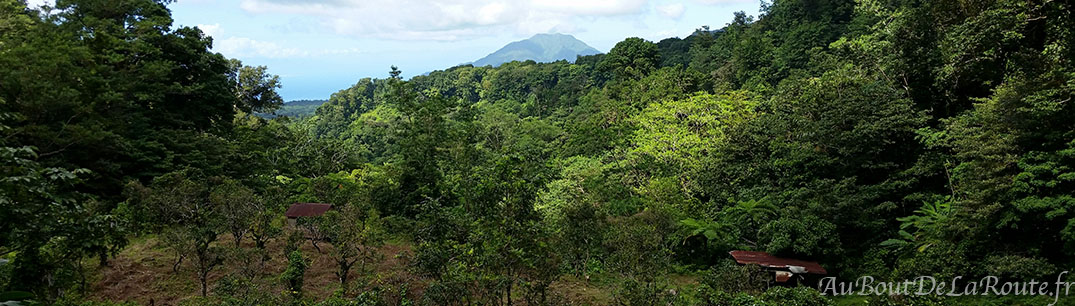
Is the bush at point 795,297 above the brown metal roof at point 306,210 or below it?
below

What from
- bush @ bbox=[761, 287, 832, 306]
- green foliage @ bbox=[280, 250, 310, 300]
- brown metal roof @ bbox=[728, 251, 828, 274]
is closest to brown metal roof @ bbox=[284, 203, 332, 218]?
green foliage @ bbox=[280, 250, 310, 300]

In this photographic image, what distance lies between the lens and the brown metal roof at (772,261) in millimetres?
12209

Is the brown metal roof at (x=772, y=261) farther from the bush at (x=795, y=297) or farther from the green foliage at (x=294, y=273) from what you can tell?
the green foliage at (x=294, y=273)

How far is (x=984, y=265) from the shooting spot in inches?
400

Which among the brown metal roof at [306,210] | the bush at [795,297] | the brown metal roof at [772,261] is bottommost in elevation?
the brown metal roof at [772,261]

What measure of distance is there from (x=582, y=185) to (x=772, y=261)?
936cm

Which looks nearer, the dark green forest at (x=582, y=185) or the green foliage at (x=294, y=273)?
the dark green forest at (x=582, y=185)

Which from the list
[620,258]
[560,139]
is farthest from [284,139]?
[620,258]

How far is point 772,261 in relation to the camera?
41.2 ft

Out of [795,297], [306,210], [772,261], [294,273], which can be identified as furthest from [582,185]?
[795,297]

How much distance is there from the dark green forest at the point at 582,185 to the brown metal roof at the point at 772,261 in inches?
17.6

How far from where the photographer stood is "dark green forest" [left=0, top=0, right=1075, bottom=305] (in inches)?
318

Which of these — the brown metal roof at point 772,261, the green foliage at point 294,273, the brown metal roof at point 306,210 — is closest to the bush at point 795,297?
the brown metal roof at point 772,261

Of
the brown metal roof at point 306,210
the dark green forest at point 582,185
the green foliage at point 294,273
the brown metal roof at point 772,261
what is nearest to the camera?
the dark green forest at point 582,185
